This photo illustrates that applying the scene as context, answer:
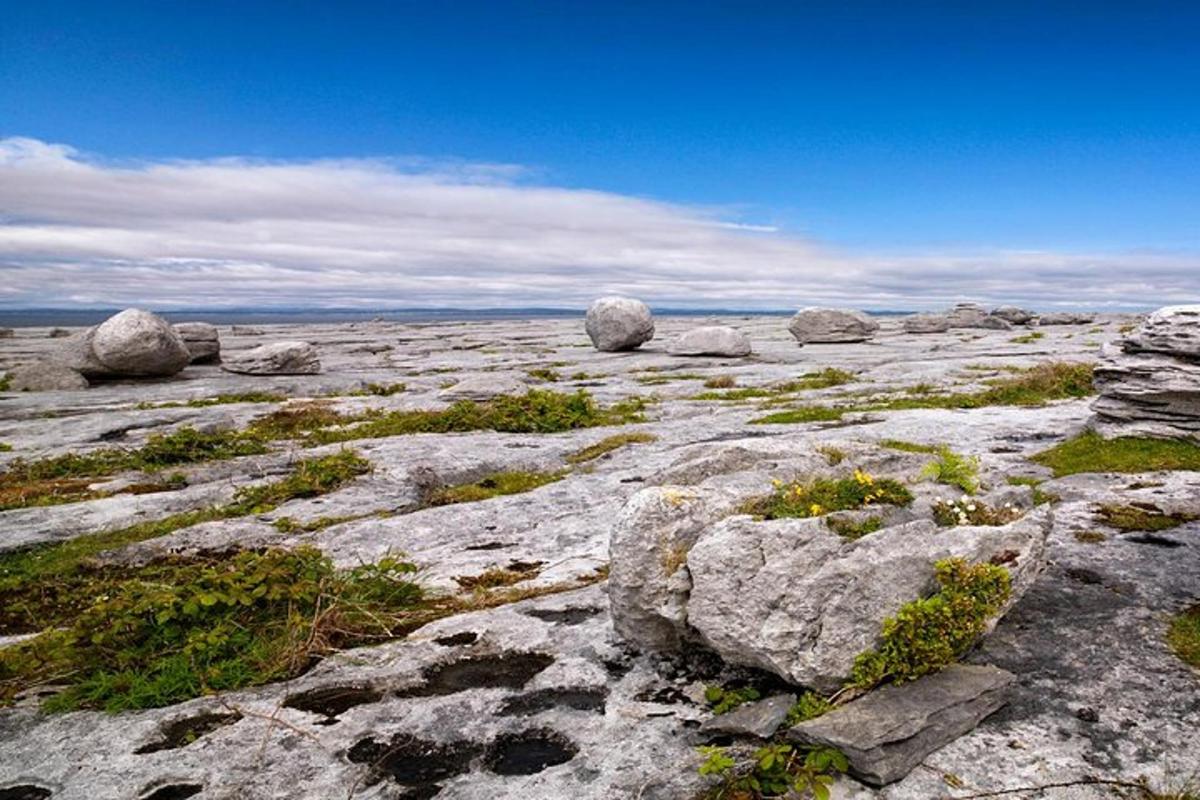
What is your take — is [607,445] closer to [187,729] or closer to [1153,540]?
[1153,540]

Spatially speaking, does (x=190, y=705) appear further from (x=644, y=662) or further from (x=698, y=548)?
(x=698, y=548)

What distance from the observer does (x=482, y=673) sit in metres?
9.41

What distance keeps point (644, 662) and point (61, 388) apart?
1701 inches

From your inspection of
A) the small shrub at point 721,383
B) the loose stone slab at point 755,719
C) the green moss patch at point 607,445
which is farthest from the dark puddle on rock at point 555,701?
the small shrub at point 721,383

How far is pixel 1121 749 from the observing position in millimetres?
7113

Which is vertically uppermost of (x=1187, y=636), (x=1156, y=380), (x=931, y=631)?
(x=1156, y=380)

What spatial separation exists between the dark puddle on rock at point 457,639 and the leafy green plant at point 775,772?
410 cm

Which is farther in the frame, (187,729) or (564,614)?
(564,614)

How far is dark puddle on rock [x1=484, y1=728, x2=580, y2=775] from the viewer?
7484 millimetres

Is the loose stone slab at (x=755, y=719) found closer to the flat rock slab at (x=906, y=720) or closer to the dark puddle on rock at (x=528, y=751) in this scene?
the flat rock slab at (x=906, y=720)

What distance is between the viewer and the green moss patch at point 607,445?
2148 cm

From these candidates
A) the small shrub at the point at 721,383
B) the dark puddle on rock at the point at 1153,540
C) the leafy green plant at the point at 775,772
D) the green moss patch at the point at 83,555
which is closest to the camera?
the leafy green plant at the point at 775,772

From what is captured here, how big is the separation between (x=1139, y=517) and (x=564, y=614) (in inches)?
392

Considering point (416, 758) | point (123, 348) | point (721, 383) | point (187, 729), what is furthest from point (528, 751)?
point (123, 348)
